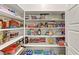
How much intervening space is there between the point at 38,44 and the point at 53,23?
88cm

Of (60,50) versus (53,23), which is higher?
(53,23)

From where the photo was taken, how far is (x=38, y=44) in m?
4.34
